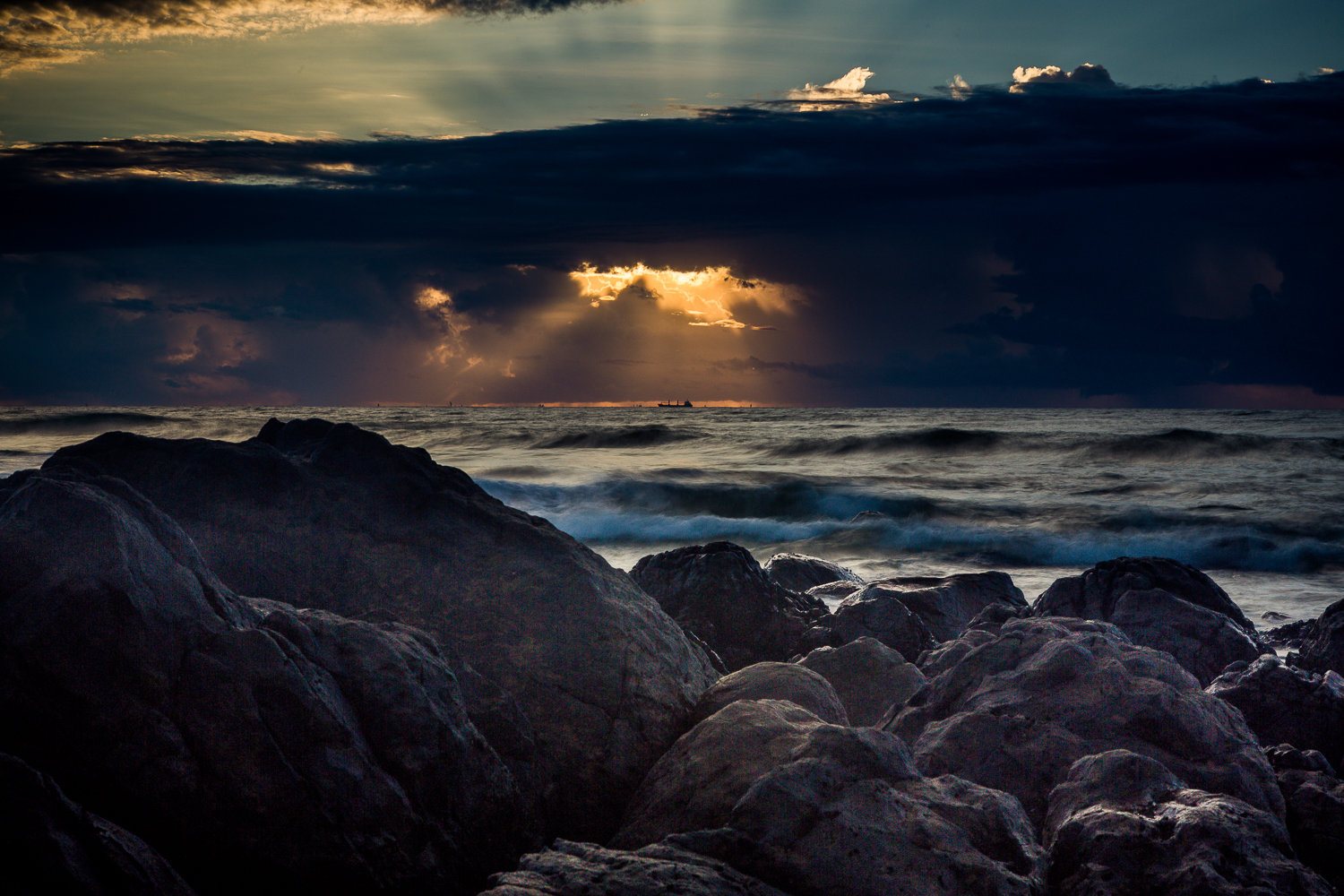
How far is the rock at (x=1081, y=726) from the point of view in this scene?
3.13m

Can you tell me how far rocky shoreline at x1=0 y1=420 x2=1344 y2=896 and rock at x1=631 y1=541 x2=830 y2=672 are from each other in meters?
1.66

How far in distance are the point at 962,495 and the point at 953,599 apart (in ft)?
50.1

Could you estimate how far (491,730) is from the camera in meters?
3.07

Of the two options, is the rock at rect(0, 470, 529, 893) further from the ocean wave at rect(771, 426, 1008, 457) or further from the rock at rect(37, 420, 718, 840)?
the ocean wave at rect(771, 426, 1008, 457)

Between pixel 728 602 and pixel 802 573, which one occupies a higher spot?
pixel 728 602

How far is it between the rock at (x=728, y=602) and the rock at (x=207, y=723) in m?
3.56

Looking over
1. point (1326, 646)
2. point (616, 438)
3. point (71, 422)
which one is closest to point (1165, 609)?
point (1326, 646)

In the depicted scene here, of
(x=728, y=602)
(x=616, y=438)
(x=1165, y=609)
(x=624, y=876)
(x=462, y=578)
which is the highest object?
(x=462, y=578)

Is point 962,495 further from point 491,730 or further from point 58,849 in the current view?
point 58,849

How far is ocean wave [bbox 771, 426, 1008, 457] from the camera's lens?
33812mm

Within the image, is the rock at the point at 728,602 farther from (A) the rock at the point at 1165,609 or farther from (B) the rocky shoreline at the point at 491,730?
(A) the rock at the point at 1165,609

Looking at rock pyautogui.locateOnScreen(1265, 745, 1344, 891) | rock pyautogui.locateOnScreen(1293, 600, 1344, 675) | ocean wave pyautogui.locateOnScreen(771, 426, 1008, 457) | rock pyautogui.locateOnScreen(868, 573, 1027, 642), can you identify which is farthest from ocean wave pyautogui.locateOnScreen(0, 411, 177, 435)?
rock pyautogui.locateOnScreen(1265, 745, 1344, 891)

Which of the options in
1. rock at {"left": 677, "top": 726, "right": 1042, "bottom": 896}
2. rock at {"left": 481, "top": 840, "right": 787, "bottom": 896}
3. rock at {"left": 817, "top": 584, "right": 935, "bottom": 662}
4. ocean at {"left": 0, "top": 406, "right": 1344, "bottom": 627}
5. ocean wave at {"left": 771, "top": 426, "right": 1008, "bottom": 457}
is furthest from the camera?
ocean wave at {"left": 771, "top": 426, "right": 1008, "bottom": 457}

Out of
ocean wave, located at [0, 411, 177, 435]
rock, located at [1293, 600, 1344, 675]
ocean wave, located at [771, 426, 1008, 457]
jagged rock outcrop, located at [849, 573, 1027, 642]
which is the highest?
rock, located at [1293, 600, 1344, 675]
